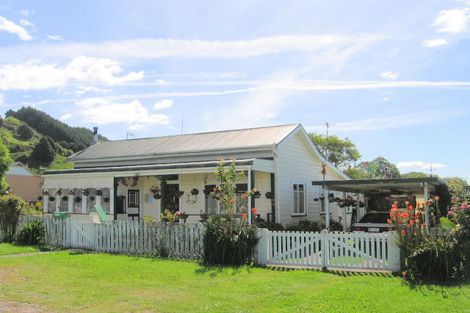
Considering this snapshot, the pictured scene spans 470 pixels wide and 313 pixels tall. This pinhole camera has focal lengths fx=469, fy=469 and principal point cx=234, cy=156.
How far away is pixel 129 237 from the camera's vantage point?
15109 mm

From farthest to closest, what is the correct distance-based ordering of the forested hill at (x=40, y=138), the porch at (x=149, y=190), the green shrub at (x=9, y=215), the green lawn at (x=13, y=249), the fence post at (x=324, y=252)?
1. the forested hill at (x=40, y=138)
2. the porch at (x=149, y=190)
3. the green shrub at (x=9, y=215)
4. the green lawn at (x=13, y=249)
5. the fence post at (x=324, y=252)

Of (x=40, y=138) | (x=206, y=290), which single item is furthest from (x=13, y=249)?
(x=40, y=138)

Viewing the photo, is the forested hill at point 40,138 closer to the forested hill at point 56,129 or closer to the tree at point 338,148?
the forested hill at point 56,129

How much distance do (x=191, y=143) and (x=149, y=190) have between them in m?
3.28

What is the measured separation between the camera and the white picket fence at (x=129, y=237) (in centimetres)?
1384

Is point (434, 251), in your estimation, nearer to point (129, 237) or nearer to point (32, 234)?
point (129, 237)

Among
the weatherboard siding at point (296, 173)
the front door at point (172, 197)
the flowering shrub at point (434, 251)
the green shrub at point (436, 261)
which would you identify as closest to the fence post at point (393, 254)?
the flowering shrub at point (434, 251)

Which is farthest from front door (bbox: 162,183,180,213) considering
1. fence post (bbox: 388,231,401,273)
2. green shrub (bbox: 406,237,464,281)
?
green shrub (bbox: 406,237,464,281)

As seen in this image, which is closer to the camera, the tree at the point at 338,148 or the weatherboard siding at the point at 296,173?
the weatherboard siding at the point at 296,173

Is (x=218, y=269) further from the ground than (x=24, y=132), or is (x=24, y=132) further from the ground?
(x=24, y=132)

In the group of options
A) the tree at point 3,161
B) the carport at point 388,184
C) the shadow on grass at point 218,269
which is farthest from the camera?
the tree at point 3,161

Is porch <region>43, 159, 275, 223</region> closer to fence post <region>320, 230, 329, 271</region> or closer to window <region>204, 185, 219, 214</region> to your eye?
window <region>204, 185, 219, 214</region>

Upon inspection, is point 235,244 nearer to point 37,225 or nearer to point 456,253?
point 456,253

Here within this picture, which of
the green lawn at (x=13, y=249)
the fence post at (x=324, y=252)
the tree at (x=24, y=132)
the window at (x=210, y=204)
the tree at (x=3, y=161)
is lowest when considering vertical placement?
the green lawn at (x=13, y=249)
